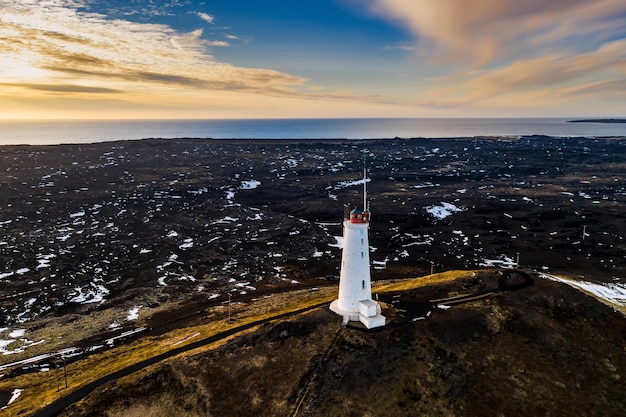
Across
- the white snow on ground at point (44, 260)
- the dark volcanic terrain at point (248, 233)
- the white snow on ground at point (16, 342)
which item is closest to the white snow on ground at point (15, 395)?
the white snow on ground at point (16, 342)

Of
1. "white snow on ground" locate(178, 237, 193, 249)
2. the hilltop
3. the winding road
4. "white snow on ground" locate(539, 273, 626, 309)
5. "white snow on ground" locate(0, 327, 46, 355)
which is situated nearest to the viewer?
the winding road

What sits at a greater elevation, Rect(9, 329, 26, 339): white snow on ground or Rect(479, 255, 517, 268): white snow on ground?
Rect(479, 255, 517, 268): white snow on ground

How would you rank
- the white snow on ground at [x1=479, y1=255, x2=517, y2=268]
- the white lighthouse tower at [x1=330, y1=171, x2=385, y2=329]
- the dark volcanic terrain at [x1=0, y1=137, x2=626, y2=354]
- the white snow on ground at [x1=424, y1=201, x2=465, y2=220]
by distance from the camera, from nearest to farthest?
the white lighthouse tower at [x1=330, y1=171, x2=385, y2=329] < the dark volcanic terrain at [x1=0, y1=137, x2=626, y2=354] < the white snow on ground at [x1=479, y1=255, x2=517, y2=268] < the white snow on ground at [x1=424, y1=201, x2=465, y2=220]

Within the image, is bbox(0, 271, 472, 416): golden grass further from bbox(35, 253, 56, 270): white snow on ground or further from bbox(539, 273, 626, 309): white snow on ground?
bbox(35, 253, 56, 270): white snow on ground

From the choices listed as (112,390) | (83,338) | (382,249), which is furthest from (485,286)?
(83,338)

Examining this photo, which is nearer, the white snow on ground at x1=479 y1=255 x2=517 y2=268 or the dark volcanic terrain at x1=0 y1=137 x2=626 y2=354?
the dark volcanic terrain at x1=0 y1=137 x2=626 y2=354

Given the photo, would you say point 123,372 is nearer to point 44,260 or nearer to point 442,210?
point 44,260

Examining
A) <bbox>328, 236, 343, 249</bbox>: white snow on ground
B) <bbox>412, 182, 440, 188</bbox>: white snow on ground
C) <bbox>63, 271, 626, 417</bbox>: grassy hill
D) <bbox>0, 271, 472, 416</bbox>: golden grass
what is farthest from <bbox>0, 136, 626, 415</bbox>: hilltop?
<bbox>0, 271, 472, 416</bbox>: golden grass
